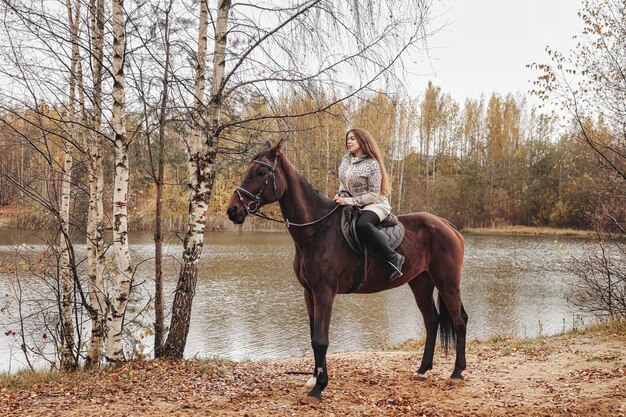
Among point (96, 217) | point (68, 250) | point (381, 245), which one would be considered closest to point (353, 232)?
point (381, 245)

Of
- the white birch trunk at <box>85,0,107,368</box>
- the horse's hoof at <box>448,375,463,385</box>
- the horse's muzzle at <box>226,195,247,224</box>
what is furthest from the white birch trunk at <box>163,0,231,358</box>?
the horse's hoof at <box>448,375,463,385</box>

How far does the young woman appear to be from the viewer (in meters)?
4.86

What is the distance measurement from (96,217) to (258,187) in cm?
357

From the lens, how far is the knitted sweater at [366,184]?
4.91m

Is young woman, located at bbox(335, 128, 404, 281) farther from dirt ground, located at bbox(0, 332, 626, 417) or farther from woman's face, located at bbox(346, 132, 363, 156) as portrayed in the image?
dirt ground, located at bbox(0, 332, 626, 417)

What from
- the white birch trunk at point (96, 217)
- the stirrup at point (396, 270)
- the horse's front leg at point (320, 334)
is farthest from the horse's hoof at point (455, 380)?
the white birch trunk at point (96, 217)

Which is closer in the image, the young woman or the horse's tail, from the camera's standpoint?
the young woman

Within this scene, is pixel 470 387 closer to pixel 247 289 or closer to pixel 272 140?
pixel 272 140

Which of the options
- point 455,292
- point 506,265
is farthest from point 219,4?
point 506,265

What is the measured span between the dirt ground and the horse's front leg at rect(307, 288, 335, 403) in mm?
172

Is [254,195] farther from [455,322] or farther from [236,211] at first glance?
[455,322]

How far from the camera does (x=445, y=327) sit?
5.89 metres

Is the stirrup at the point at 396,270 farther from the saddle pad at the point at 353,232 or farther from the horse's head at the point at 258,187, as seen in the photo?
the horse's head at the point at 258,187

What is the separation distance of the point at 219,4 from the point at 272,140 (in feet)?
5.74
